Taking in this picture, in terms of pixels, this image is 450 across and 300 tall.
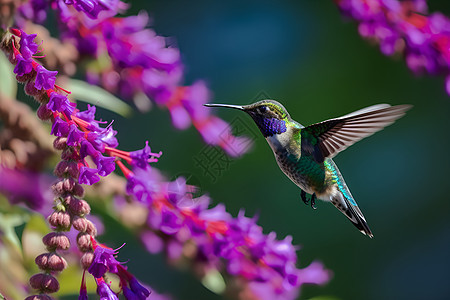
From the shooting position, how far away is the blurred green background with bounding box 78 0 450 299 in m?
2.46

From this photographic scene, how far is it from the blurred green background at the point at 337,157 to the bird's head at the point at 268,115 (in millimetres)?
1381

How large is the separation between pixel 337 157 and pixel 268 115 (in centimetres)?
180

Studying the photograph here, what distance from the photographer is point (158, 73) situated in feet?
2.82

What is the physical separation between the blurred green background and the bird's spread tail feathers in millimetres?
1317

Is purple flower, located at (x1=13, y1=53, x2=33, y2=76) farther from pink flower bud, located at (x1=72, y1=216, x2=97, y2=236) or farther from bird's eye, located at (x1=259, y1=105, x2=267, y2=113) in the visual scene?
bird's eye, located at (x1=259, y1=105, x2=267, y2=113)

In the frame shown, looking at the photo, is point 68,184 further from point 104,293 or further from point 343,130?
point 343,130

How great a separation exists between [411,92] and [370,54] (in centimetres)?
22

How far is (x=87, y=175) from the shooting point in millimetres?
555

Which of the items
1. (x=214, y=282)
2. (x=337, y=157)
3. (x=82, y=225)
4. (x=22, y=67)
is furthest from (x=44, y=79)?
(x=337, y=157)

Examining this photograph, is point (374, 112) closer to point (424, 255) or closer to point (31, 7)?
point (31, 7)

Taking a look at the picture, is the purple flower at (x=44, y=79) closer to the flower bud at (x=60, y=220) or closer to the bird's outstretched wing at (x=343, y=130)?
the flower bud at (x=60, y=220)

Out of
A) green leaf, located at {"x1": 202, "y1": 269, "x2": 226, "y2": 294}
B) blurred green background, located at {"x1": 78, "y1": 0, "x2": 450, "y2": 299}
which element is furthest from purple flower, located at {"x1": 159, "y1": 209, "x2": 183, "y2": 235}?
blurred green background, located at {"x1": 78, "y1": 0, "x2": 450, "y2": 299}

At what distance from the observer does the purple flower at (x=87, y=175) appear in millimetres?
551

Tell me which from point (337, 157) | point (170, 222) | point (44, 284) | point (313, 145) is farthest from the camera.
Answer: point (337, 157)
